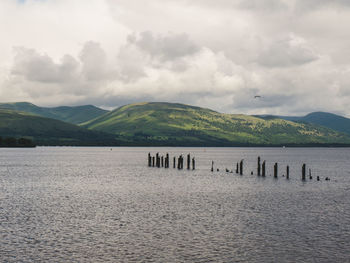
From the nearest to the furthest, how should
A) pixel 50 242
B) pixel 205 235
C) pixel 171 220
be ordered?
pixel 50 242 → pixel 205 235 → pixel 171 220

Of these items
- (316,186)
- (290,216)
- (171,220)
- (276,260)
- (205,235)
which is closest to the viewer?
(276,260)

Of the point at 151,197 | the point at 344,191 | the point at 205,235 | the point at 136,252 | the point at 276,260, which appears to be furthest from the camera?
the point at 344,191

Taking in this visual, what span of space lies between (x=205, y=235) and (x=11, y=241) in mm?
14767

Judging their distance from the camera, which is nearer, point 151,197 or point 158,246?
point 158,246

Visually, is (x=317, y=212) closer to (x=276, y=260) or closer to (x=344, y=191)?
(x=276, y=260)

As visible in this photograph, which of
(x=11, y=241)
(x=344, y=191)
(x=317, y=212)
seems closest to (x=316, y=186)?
(x=344, y=191)

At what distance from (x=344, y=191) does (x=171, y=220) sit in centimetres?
3924

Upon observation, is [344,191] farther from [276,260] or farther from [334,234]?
[276,260]

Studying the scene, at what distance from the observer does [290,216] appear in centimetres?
4119

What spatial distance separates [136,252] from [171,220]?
11464 millimetres

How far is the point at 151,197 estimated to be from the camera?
54812 mm

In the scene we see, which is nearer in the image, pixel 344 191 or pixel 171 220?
pixel 171 220

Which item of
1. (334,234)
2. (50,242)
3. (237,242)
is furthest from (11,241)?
(334,234)

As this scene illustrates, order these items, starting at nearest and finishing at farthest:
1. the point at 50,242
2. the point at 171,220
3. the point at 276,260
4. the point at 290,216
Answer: the point at 276,260 < the point at 50,242 < the point at 171,220 < the point at 290,216
